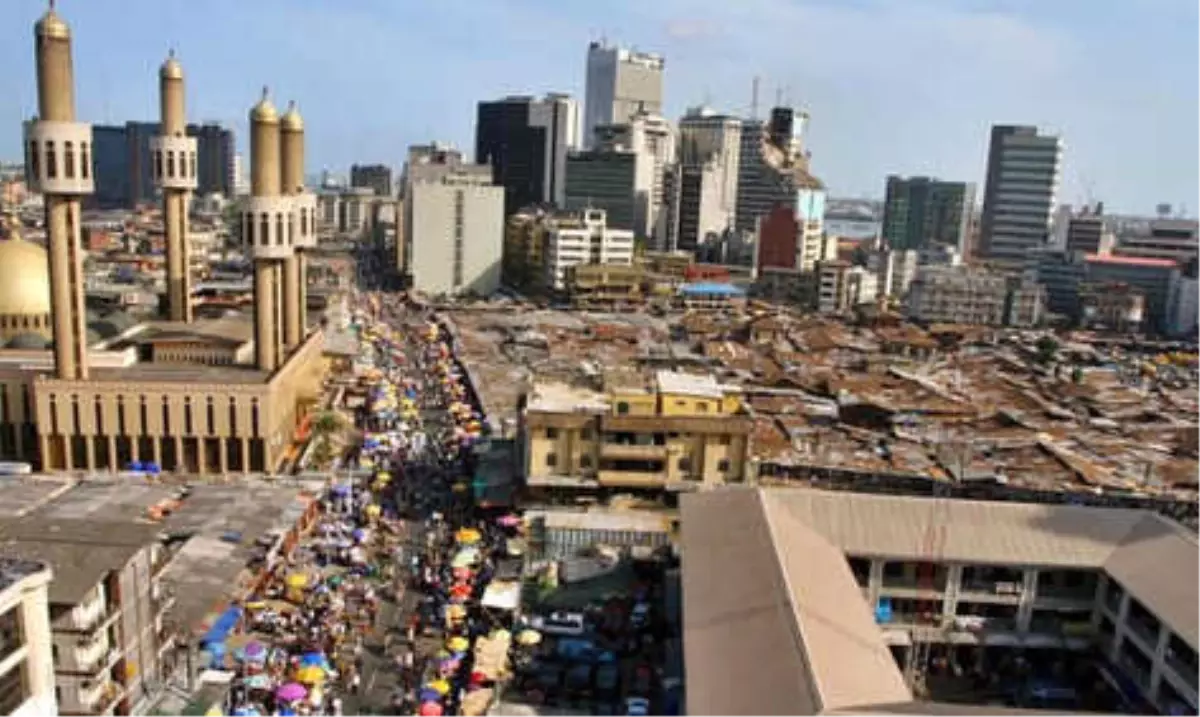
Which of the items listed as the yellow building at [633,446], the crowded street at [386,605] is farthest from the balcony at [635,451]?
the crowded street at [386,605]

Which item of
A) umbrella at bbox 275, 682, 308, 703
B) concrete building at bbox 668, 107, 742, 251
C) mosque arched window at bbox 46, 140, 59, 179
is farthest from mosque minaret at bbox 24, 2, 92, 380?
concrete building at bbox 668, 107, 742, 251

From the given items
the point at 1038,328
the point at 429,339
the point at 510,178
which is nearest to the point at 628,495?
the point at 429,339

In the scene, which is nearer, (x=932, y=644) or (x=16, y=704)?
(x=16, y=704)

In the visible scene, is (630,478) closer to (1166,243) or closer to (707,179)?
(707,179)

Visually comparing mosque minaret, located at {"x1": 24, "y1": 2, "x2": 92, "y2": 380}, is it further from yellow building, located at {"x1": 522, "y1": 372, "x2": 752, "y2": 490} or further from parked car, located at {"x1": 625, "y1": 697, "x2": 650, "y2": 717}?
parked car, located at {"x1": 625, "y1": 697, "x2": 650, "y2": 717}

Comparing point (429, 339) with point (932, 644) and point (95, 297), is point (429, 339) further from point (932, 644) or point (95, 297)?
point (932, 644)

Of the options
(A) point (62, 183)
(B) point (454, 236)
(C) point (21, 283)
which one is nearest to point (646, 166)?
(B) point (454, 236)
